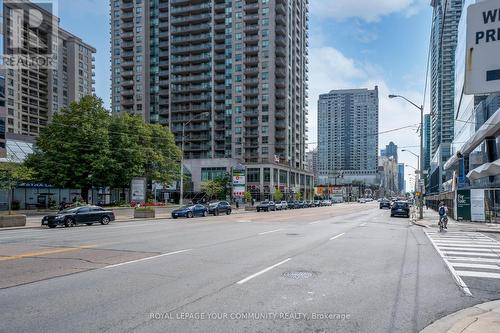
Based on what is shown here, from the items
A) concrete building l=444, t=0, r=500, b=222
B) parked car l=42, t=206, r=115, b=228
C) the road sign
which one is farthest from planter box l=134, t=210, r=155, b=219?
the road sign

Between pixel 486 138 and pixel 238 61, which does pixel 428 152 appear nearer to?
pixel 238 61

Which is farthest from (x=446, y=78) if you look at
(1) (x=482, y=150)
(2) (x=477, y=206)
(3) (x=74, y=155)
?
(3) (x=74, y=155)

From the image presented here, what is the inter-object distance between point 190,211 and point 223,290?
32.8 meters

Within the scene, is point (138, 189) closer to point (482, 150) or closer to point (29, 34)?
point (482, 150)

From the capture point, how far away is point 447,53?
387 ft

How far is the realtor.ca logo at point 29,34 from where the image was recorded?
11100 cm

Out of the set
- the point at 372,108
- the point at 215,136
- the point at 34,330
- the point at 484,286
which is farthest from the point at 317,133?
the point at 34,330

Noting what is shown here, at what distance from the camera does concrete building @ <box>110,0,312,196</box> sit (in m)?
102

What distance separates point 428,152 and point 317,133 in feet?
458

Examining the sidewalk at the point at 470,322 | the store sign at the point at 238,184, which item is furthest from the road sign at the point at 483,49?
the store sign at the point at 238,184

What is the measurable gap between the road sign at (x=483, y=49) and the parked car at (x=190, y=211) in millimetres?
35434

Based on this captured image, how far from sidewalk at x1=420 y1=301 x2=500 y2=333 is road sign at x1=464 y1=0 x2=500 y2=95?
3.29 meters

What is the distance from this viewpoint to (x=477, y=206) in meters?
32.0

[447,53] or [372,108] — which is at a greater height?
[447,53]
